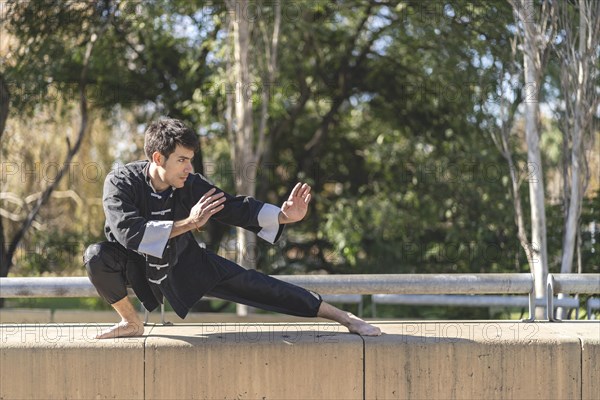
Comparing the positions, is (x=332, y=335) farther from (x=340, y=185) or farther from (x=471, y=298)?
(x=340, y=185)

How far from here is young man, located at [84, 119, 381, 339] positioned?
4160 millimetres

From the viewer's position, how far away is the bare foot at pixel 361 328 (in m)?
4.43

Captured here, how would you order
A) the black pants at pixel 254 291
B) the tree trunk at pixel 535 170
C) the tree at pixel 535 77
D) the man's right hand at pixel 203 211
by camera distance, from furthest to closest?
the tree trunk at pixel 535 170 → the tree at pixel 535 77 → the black pants at pixel 254 291 → the man's right hand at pixel 203 211

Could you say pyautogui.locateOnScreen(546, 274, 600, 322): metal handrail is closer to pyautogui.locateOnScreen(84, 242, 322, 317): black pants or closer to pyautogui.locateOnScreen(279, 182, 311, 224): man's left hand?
pyautogui.locateOnScreen(84, 242, 322, 317): black pants

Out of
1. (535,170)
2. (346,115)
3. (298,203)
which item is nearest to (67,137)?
(346,115)

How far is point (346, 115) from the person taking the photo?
45.3 ft

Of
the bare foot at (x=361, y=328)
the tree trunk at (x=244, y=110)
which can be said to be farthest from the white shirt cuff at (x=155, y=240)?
the tree trunk at (x=244, y=110)

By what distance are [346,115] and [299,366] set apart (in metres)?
9.81

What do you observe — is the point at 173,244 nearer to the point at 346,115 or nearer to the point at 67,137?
the point at 67,137

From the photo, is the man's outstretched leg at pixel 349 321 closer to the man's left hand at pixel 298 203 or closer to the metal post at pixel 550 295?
the man's left hand at pixel 298 203

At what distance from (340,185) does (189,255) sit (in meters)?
9.72

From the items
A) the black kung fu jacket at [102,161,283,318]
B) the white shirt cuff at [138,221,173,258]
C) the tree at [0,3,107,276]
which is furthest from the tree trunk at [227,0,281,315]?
the white shirt cuff at [138,221,173,258]

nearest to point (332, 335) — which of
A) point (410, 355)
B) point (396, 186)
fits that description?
point (410, 355)

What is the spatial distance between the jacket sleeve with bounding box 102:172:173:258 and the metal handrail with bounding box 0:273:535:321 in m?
0.77
